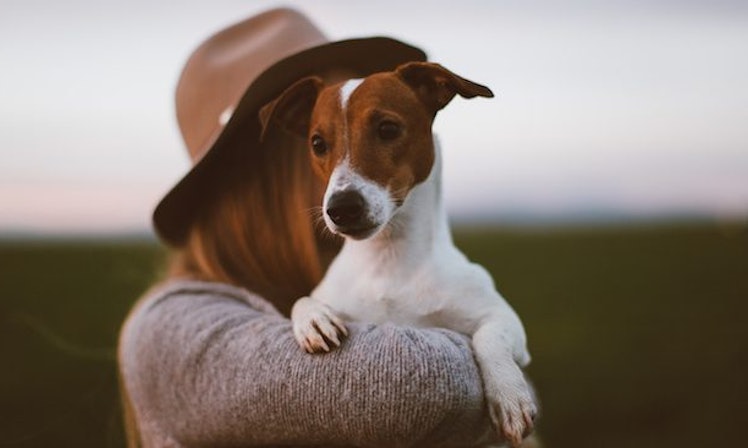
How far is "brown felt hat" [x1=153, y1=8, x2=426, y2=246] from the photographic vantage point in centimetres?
208

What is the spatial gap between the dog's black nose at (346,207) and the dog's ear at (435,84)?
266 mm

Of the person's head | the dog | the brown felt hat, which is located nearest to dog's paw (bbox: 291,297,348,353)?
the dog

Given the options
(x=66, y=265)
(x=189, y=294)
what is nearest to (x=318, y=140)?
(x=189, y=294)

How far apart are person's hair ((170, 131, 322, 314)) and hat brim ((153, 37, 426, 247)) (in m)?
0.05

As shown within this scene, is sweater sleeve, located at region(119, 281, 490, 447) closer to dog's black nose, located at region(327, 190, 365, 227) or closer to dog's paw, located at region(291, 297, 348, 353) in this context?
dog's paw, located at region(291, 297, 348, 353)

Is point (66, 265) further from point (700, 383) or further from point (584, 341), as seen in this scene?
point (700, 383)

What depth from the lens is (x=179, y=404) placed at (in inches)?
80.4

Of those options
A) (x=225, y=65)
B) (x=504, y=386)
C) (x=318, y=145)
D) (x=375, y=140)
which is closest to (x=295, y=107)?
(x=318, y=145)

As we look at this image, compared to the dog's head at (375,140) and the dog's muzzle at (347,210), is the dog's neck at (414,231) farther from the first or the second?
the dog's muzzle at (347,210)

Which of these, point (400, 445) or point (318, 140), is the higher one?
point (318, 140)

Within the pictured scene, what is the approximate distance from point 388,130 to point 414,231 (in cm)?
26

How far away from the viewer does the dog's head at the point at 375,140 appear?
5.55 ft

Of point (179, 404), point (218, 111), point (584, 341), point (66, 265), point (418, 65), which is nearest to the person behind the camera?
point (418, 65)

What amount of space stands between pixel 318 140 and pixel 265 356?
0.45m
